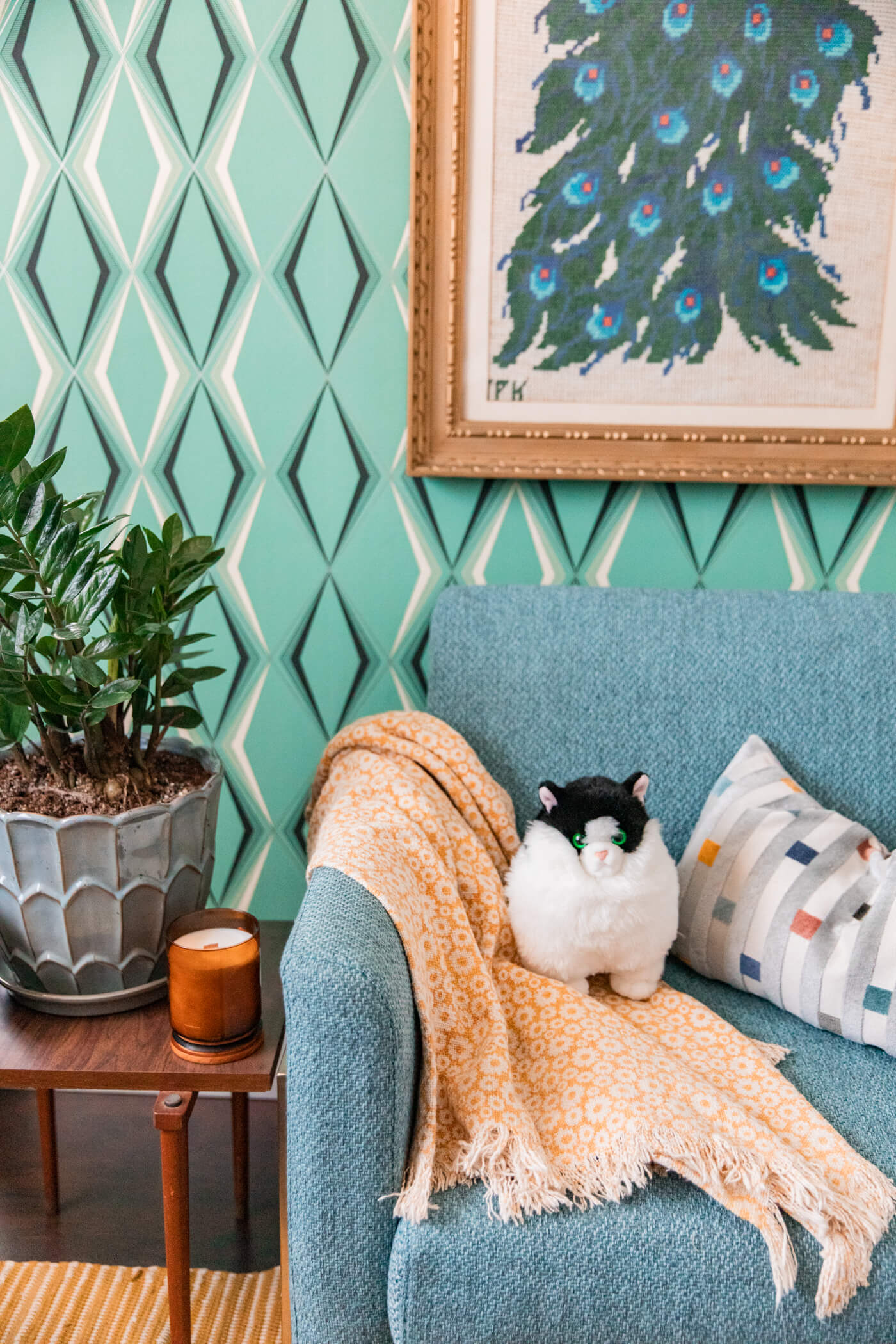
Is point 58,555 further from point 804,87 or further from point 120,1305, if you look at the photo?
point 804,87

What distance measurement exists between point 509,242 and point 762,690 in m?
0.81

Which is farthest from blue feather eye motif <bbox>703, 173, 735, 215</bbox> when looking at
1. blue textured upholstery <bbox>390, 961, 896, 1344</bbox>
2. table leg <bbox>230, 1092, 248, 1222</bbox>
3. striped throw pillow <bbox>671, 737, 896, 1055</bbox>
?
table leg <bbox>230, 1092, 248, 1222</bbox>

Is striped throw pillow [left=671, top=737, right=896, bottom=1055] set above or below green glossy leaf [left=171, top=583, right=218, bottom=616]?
below

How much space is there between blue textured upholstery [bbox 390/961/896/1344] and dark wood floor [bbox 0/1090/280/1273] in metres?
0.60

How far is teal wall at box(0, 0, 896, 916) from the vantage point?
4.92ft

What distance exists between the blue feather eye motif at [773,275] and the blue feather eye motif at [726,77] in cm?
25

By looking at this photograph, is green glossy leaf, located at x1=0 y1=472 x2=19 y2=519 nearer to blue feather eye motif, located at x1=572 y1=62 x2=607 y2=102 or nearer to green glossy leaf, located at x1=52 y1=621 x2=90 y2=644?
green glossy leaf, located at x1=52 y1=621 x2=90 y2=644

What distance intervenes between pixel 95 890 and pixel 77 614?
318 millimetres

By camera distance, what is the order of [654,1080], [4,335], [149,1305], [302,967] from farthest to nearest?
[4,335], [149,1305], [654,1080], [302,967]

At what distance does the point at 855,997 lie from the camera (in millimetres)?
1175

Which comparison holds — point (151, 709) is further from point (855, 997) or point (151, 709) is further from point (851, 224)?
point (851, 224)

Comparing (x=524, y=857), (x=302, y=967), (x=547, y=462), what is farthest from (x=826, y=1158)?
(x=547, y=462)

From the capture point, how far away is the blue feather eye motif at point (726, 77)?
1467 mm

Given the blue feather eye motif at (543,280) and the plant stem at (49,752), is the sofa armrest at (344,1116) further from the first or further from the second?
the blue feather eye motif at (543,280)
